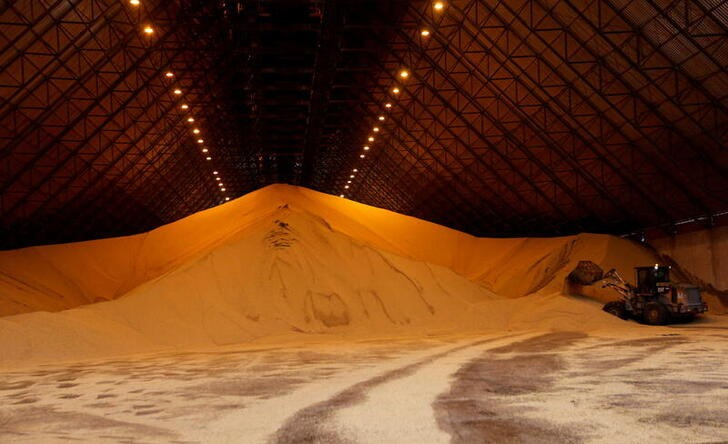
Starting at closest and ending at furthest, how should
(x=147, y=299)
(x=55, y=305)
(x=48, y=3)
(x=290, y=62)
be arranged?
(x=147, y=299)
(x=48, y=3)
(x=55, y=305)
(x=290, y=62)

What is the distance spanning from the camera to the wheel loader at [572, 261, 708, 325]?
21.2m

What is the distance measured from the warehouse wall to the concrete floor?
13.2m

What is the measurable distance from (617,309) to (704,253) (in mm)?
7797

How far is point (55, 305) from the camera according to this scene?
28.5 metres

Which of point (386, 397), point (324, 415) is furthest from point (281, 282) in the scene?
point (324, 415)

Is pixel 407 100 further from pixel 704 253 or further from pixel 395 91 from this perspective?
pixel 704 253

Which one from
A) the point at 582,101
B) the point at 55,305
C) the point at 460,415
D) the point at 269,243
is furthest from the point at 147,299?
the point at 582,101

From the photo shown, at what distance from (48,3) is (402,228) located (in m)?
19.6

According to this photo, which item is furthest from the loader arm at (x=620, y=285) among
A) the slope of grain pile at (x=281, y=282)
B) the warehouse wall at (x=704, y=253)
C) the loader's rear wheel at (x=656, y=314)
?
the warehouse wall at (x=704, y=253)

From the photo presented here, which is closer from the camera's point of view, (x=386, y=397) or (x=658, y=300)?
(x=386, y=397)

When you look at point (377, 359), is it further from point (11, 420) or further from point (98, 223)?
point (98, 223)

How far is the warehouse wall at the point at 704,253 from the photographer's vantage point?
87.0ft

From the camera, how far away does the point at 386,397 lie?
847cm

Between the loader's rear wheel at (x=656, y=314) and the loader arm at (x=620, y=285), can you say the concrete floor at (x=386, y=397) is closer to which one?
the loader's rear wheel at (x=656, y=314)
